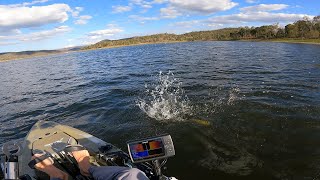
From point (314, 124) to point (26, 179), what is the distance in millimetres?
10755

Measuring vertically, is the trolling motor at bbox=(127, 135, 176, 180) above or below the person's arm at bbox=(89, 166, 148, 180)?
above

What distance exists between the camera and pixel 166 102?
16.4 metres

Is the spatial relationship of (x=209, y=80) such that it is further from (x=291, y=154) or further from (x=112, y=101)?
(x=291, y=154)

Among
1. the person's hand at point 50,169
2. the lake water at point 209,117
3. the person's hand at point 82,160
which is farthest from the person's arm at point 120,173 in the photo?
the lake water at point 209,117

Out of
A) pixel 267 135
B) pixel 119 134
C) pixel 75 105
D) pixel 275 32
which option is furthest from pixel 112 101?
pixel 275 32

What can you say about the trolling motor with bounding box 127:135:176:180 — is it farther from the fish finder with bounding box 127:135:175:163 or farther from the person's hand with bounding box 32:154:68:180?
the person's hand with bounding box 32:154:68:180

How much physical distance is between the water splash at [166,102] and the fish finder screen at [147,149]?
26.0ft

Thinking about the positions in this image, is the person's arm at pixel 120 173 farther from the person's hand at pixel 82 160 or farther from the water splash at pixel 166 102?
the water splash at pixel 166 102

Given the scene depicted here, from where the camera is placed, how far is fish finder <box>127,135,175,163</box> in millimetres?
5184

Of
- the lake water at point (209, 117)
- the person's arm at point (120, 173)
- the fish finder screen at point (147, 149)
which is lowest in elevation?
the lake water at point (209, 117)

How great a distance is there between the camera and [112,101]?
694 inches

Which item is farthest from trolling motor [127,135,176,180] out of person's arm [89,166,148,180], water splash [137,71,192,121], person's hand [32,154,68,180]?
water splash [137,71,192,121]

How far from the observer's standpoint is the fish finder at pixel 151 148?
5.18 meters

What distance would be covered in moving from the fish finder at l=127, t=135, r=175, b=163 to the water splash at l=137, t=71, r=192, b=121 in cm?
792
